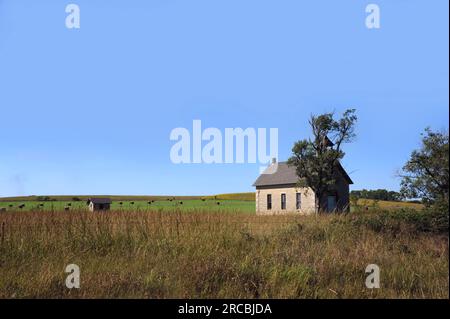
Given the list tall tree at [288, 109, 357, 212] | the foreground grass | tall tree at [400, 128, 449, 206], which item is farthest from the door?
tall tree at [400, 128, 449, 206]

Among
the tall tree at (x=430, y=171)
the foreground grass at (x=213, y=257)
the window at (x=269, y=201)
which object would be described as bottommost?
the window at (x=269, y=201)

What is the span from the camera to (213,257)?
23.2 feet

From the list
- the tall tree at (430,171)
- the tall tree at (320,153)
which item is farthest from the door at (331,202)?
the tall tree at (430,171)

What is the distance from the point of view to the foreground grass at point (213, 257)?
18.2ft

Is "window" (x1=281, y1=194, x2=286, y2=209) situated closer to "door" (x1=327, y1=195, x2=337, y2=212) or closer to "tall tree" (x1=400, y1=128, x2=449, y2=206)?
"door" (x1=327, y1=195, x2=337, y2=212)

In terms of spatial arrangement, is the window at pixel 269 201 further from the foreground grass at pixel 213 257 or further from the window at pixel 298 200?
the foreground grass at pixel 213 257

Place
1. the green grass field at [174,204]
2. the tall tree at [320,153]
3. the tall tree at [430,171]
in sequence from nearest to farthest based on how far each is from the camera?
1. the tall tree at [430,171]
2. the green grass field at [174,204]
3. the tall tree at [320,153]

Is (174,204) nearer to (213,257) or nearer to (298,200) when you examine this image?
(213,257)

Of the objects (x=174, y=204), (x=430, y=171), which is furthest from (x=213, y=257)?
(x=174, y=204)

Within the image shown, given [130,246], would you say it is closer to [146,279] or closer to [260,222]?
[146,279]

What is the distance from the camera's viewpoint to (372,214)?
11.1m

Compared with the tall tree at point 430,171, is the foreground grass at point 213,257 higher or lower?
lower

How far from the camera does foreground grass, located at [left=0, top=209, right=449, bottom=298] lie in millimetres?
5547
